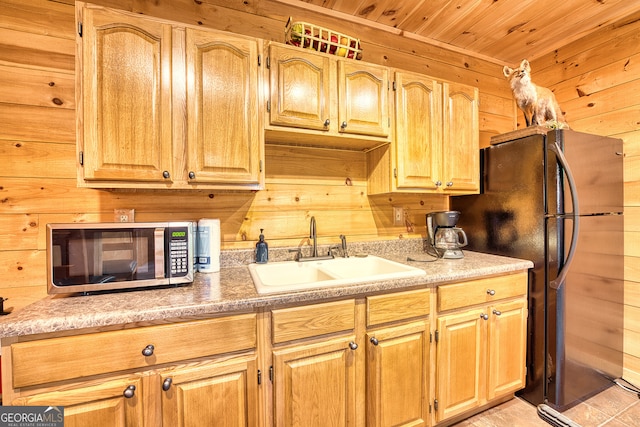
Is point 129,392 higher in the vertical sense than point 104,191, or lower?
lower

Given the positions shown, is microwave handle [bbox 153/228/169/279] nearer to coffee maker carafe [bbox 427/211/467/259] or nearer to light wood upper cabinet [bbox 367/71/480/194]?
light wood upper cabinet [bbox 367/71/480/194]

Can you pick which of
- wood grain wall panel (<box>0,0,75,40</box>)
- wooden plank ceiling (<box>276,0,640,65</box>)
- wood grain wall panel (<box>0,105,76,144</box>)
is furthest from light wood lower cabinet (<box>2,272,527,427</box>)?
wooden plank ceiling (<box>276,0,640,65</box>)

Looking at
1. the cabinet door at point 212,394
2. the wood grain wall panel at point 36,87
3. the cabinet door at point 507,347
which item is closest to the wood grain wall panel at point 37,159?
the wood grain wall panel at point 36,87

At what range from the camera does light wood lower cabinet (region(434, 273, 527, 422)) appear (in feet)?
4.69

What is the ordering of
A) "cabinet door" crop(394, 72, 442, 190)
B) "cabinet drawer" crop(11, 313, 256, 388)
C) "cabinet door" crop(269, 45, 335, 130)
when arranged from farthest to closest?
"cabinet door" crop(394, 72, 442, 190), "cabinet door" crop(269, 45, 335, 130), "cabinet drawer" crop(11, 313, 256, 388)

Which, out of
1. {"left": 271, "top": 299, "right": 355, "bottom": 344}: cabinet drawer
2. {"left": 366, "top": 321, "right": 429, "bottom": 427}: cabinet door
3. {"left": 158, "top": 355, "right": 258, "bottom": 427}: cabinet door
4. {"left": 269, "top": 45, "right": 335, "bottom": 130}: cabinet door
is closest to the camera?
{"left": 158, "top": 355, "right": 258, "bottom": 427}: cabinet door

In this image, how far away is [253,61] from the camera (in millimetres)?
1372

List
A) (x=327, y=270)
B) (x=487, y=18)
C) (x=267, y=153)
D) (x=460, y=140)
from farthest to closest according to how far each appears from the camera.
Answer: (x=487, y=18) → (x=460, y=140) → (x=267, y=153) → (x=327, y=270)

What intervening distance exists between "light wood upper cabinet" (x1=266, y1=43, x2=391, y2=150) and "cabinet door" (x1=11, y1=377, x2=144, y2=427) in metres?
1.20

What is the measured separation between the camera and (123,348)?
93 cm

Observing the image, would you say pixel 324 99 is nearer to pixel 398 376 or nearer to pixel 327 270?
pixel 327 270

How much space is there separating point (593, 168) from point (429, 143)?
37.6 inches

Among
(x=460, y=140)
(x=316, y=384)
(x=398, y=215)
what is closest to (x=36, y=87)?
(x=316, y=384)

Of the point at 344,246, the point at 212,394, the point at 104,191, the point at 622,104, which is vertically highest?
the point at 622,104
